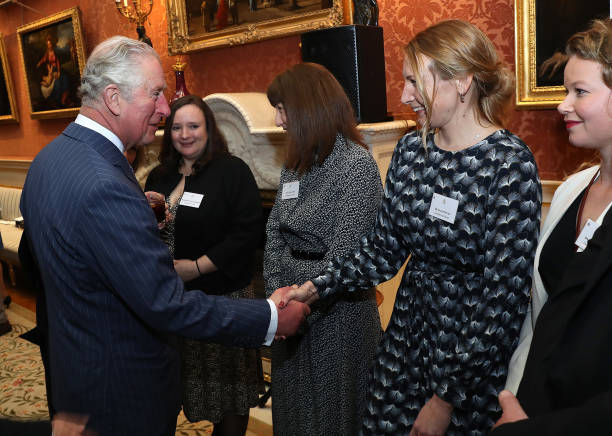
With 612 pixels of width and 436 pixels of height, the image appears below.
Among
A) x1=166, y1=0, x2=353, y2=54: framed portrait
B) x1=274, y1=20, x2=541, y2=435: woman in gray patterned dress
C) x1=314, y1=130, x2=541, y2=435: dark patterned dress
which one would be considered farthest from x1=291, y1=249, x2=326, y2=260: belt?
x1=166, y1=0, x2=353, y2=54: framed portrait

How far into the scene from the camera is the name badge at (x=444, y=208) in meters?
1.54

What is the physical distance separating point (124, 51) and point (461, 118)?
1.03 metres

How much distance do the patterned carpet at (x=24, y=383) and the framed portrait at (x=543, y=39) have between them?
7.99 ft

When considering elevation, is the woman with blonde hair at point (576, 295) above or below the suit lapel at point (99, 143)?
below

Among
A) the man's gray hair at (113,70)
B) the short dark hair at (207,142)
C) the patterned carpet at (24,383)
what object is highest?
the man's gray hair at (113,70)

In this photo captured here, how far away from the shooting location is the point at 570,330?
1092 mm

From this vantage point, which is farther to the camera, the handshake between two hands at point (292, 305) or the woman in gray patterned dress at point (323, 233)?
the woman in gray patterned dress at point (323, 233)

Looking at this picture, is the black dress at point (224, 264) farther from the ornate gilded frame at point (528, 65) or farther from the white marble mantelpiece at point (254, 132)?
the ornate gilded frame at point (528, 65)

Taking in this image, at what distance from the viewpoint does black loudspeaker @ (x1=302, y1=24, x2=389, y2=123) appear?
2.90 m

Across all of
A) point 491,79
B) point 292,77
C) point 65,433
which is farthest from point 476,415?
point 292,77

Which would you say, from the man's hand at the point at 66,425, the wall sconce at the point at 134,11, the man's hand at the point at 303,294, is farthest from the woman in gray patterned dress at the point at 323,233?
the wall sconce at the point at 134,11

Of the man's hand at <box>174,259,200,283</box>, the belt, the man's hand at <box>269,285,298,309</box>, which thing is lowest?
the man's hand at <box>174,259,200,283</box>

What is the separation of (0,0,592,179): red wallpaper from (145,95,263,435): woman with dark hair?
1293mm

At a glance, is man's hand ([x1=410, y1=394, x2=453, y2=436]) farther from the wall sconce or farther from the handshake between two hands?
the wall sconce
